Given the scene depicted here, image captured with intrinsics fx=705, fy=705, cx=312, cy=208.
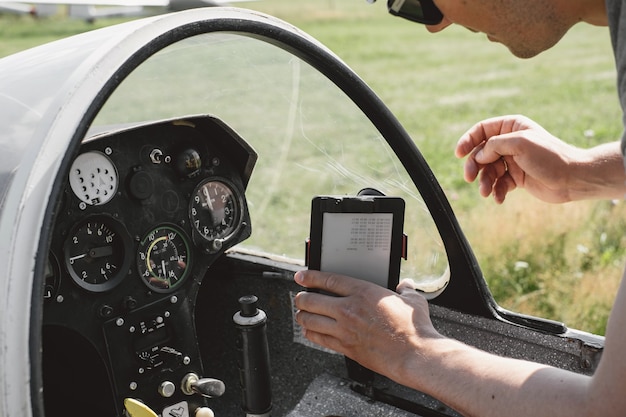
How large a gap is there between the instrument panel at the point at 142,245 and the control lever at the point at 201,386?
0.03 m

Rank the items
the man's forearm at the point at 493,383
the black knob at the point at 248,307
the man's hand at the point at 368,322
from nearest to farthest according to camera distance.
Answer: the man's forearm at the point at 493,383 < the man's hand at the point at 368,322 < the black knob at the point at 248,307

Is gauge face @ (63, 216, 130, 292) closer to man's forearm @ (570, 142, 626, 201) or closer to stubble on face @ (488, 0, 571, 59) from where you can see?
stubble on face @ (488, 0, 571, 59)

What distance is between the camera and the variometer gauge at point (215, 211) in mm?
2131

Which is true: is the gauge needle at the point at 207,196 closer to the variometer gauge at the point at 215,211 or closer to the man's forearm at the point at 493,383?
the variometer gauge at the point at 215,211

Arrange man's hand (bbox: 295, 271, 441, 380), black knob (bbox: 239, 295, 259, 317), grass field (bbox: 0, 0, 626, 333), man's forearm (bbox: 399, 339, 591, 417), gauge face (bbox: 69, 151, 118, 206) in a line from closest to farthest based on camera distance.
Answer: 1. man's forearm (bbox: 399, 339, 591, 417)
2. man's hand (bbox: 295, 271, 441, 380)
3. gauge face (bbox: 69, 151, 118, 206)
4. black knob (bbox: 239, 295, 259, 317)
5. grass field (bbox: 0, 0, 626, 333)

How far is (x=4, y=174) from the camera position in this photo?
1.40 meters

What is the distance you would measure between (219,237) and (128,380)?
50 centimetres

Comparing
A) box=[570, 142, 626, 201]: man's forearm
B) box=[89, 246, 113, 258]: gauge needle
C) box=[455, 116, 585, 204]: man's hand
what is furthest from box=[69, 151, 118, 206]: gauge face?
box=[570, 142, 626, 201]: man's forearm

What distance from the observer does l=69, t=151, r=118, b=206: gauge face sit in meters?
1.83

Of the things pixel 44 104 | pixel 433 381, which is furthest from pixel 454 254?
pixel 44 104

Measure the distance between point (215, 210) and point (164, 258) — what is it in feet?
0.77

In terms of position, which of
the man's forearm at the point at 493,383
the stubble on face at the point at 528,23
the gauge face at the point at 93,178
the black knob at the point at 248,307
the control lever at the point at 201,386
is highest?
the stubble on face at the point at 528,23

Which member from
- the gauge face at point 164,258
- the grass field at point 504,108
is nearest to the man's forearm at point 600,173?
the gauge face at point 164,258

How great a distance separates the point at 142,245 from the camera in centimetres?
198
